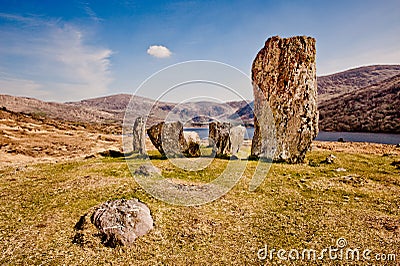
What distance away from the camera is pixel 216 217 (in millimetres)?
9281

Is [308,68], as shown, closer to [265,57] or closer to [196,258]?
[265,57]

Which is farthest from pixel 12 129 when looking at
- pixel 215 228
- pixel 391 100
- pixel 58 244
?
pixel 391 100

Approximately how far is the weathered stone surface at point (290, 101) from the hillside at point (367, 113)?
64.0m

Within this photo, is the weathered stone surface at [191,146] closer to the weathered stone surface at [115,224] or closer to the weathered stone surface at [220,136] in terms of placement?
the weathered stone surface at [220,136]

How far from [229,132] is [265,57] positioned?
6458 mm

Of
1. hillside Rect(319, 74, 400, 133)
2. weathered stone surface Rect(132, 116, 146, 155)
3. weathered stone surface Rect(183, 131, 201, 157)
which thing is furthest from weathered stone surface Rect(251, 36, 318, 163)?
hillside Rect(319, 74, 400, 133)

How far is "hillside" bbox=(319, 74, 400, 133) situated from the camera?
71875mm

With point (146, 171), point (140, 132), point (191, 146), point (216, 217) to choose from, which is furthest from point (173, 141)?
point (216, 217)

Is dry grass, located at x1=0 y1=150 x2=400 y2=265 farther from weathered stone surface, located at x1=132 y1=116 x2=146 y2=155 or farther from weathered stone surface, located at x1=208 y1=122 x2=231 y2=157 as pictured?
weathered stone surface, located at x1=132 y1=116 x2=146 y2=155

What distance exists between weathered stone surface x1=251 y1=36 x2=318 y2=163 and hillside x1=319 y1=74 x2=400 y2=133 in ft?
210

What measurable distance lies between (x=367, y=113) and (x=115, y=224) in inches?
4001

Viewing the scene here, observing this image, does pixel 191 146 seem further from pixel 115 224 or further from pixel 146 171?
pixel 115 224

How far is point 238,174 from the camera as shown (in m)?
14.8

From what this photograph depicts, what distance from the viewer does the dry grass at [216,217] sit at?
7059 millimetres
